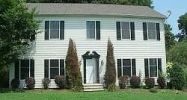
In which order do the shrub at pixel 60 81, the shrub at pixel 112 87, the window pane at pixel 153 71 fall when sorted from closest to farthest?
the shrub at pixel 112 87 < the shrub at pixel 60 81 < the window pane at pixel 153 71

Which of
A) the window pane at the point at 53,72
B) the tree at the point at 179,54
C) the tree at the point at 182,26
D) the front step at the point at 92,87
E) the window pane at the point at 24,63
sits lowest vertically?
the front step at the point at 92,87

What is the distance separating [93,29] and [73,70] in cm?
391

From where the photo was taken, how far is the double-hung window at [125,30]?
33.0 meters

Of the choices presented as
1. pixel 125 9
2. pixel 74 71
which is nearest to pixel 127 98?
pixel 74 71

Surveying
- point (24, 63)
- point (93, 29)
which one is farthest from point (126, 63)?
point (24, 63)

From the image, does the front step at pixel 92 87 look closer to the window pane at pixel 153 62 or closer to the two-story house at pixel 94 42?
the two-story house at pixel 94 42

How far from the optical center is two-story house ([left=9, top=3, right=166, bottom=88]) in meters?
31.7

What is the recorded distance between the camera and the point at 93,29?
3247cm

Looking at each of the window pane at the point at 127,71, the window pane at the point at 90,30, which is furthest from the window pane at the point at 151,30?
the window pane at the point at 90,30

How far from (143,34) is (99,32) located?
3.88 metres

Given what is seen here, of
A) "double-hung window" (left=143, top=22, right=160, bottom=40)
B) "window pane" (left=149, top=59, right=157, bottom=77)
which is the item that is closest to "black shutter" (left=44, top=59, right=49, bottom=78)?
"double-hung window" (left=143, top=22, right=160, bottom=40)

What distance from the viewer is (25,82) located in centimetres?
3097

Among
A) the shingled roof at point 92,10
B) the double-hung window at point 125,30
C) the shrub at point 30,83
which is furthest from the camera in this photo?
the double-hung window at point 125,30

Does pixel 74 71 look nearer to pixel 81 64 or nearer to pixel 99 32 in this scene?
pixel 81 64
